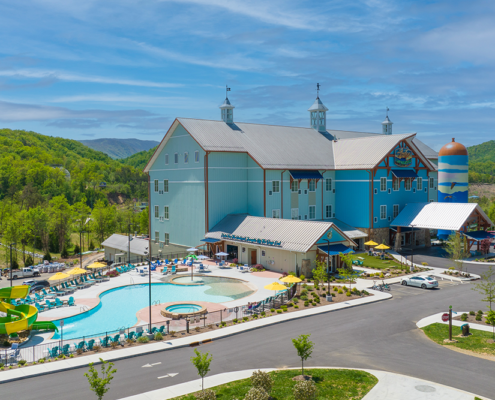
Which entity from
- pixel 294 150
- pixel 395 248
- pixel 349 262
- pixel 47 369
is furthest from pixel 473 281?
pixel 47 369

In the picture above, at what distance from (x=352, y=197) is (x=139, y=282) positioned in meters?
33.0

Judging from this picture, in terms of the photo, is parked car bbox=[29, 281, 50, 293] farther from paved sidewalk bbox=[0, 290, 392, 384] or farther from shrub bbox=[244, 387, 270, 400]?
shrub bbox=[244, 387, 270, 400]

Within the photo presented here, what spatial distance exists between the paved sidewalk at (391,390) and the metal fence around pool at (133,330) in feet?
24.0

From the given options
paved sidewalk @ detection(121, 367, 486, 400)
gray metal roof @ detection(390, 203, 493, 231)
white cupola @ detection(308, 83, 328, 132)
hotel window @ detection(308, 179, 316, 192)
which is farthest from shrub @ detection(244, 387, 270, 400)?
white cupola @ detection(308, 83, 328, 132)

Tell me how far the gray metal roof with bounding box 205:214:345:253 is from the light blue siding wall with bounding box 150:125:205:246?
3.63 metres

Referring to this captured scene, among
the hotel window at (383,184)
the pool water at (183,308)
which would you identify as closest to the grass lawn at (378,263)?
the hotel window at (383,184)

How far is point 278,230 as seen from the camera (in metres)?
48.6

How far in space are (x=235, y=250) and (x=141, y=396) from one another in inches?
1390

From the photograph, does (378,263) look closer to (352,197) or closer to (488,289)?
(352,197)

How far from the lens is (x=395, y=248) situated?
58.8 meters

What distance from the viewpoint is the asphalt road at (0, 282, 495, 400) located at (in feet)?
64.7

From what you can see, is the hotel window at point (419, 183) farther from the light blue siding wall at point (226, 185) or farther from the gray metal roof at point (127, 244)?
the gray metal roof at point (127, 244)

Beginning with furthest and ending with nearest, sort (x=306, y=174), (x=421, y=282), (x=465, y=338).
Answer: (x=306, y=174) < (x=421, y=282) < (x=465, y=338)

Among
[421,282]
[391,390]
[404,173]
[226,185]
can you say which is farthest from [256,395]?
[404,173]
